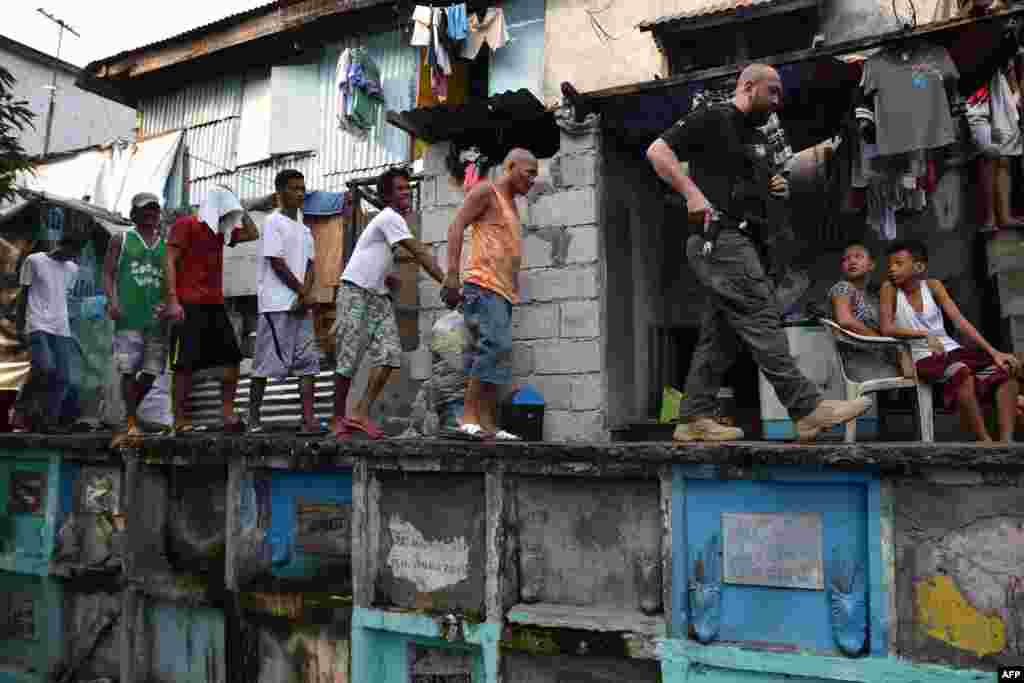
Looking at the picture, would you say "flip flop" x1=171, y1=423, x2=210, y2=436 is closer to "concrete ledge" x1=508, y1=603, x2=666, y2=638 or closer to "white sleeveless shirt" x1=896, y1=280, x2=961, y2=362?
"concrete ledge" x1=508, y1=603, x2=666, y2=638

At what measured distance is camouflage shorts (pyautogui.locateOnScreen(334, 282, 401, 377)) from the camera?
4395 mm

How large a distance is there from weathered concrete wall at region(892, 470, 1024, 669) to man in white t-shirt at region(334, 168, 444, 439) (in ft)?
9.23

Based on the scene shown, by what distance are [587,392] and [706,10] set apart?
4.08 metres

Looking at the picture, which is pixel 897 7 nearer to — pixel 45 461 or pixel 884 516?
pixel 884 516

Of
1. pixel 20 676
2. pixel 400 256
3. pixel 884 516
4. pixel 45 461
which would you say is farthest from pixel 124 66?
pixel 884 516

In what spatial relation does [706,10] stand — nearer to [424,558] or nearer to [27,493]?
[424,558]

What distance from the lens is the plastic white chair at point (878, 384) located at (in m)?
4.04

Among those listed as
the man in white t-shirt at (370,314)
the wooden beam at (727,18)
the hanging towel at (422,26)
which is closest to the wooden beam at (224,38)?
the hanging towel at (422,26)

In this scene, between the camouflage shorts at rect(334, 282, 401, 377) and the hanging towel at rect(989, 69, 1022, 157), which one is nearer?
the camouflage shorts at rect(334, 282, 401, 377)

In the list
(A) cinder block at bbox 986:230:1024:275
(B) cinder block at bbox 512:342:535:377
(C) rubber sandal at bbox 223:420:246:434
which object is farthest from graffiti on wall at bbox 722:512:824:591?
(A) cinder block at bbox 986:230:1024:275

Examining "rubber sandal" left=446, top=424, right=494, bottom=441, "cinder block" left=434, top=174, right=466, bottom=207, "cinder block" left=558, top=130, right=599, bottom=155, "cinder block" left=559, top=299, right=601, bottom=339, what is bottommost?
"rubber sandal" left=446, top=424, right=494, bottom=441

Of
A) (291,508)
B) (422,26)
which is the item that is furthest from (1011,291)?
(422,26)

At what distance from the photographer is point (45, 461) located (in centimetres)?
466

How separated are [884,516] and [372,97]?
26.6 feet
